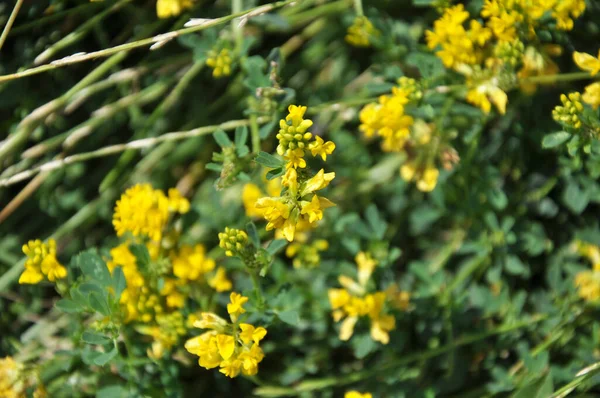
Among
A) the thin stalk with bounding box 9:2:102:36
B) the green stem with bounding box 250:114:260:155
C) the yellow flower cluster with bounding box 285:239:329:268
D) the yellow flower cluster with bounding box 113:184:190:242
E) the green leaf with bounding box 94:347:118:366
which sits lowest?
the yellow flower cluster with bounding box 285:239:329:268

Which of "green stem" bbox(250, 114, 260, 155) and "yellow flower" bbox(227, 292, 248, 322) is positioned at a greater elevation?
"green stem" bbox(250, 114, 260, 155)

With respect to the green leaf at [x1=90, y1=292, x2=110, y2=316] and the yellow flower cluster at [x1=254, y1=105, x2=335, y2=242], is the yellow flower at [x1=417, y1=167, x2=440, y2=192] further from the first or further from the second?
the green leaf at [x1=90, y1=292, x2=110, y2=316]

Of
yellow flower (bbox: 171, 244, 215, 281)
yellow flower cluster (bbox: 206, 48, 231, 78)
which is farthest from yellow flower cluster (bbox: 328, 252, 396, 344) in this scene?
yellow flower cluster (bbox: 206, 48, 231, 78)

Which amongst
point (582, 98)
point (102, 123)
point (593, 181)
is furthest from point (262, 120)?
point (593, 181)

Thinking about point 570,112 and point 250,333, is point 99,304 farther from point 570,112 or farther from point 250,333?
point 570,112

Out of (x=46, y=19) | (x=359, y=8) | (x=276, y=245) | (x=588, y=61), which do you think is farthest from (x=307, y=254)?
(x=46, y=19)

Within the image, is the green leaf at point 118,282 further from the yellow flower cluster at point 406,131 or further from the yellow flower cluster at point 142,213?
the yellow flower cluster at point 406,131
